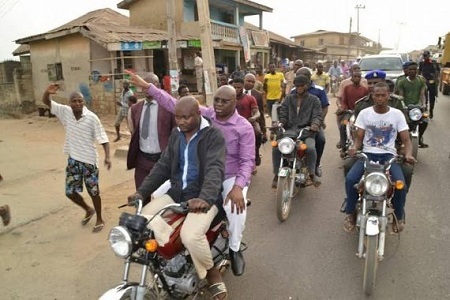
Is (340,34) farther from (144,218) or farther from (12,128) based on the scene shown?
(144,218)

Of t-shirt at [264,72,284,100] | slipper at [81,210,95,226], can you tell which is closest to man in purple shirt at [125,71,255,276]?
slipper at [81,210,95,226]

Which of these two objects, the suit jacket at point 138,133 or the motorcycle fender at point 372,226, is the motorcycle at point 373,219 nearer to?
the motorcycle fender at point 372,226

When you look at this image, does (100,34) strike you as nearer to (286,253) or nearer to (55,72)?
(55,72)

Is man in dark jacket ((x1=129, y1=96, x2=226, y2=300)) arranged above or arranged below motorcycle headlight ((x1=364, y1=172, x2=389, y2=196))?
above

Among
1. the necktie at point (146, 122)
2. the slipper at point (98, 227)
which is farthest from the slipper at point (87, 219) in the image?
the necktie at point (146, 122)

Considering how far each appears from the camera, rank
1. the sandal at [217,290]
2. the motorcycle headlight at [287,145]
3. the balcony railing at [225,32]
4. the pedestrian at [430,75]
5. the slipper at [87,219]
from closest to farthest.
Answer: the sandal at [217,290]
the motorcycle headlight at [287,145]
the slipper at [87,219]
the pedestrian at [430,75]
the balcony railing at [225,32]

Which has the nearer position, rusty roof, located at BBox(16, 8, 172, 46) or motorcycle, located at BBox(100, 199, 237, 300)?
motorcycle, located at BBox(100, 199, 237, 300)

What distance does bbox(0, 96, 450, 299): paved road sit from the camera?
133 inches

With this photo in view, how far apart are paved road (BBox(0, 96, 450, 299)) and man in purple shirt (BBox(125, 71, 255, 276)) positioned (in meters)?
0.55

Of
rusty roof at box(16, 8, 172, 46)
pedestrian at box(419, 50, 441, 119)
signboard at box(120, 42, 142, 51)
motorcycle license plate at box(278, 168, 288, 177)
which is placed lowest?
motorcycle license plate at box(278, 168, 288, 177)

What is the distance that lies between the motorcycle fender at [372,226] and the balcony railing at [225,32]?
64.7 feet

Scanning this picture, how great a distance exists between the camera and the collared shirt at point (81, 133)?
4586 mm

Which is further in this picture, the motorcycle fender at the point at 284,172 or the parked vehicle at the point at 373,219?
the motorcycle fender at the point at 284,172

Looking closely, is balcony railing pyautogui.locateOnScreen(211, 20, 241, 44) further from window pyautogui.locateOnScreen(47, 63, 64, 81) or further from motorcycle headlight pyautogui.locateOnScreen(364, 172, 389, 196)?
motorcycle headlight pyautogui.locateOnScreen(364, 172, 389, 196)
